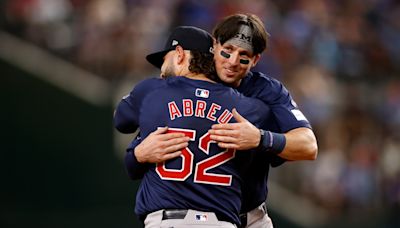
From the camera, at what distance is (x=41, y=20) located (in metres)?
12.2

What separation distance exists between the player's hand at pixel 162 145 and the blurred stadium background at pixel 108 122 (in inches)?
214

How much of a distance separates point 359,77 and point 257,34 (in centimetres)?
681

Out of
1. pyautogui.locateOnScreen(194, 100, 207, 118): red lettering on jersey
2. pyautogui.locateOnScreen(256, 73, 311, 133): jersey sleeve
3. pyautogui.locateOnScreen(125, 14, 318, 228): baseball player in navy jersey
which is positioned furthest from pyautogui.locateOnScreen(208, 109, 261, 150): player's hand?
pyautogui.locateOnScreen(256, 73, 311, 133): jersey sleeve

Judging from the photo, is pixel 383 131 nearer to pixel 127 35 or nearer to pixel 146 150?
pixel 127 35

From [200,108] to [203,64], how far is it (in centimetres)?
30

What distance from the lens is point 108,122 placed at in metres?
11.3

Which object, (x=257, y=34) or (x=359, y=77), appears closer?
(x=257, y=34)

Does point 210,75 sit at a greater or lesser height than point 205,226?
greater

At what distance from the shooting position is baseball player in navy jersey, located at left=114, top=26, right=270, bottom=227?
18.6 ft

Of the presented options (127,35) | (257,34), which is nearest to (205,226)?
(257,34)

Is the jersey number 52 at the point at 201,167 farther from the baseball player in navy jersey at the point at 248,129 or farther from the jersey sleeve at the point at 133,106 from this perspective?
the jersey sleeve at the point at 133,106

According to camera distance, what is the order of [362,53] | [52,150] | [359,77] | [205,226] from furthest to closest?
[362,53], [359,77], [52,150], [205,226]

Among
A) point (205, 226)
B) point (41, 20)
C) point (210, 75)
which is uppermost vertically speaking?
point (41, 20)

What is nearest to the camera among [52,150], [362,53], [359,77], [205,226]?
[205,226]
